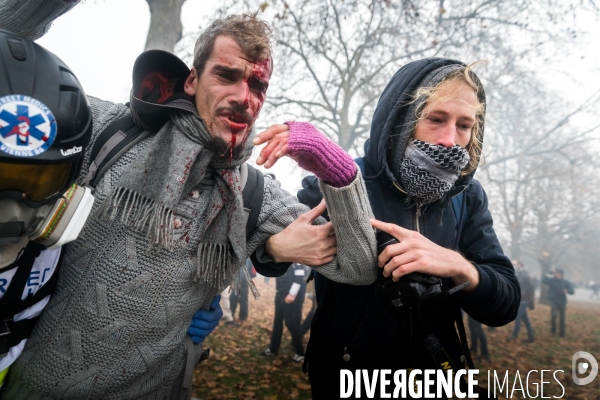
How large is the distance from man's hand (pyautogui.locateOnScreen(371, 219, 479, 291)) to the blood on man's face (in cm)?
73

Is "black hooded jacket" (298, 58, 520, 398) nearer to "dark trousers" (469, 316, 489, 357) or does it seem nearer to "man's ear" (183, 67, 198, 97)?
"man's ear" (183, 67, 198, 97)

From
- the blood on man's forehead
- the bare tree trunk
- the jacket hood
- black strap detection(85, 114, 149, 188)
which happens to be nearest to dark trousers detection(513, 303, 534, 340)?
the jacket hood

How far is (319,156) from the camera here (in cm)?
117

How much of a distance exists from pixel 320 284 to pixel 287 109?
979 centimetres

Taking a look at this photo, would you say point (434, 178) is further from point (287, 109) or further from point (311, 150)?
point (287, 109)

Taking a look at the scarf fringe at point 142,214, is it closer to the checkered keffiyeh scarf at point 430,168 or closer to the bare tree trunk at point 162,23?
the checkered keffiyeh scarf at point 430,168

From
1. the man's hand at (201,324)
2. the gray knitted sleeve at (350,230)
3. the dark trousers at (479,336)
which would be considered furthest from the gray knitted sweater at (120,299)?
the dark trousers at (479,336)

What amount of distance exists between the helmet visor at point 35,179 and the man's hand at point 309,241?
852 millimetres

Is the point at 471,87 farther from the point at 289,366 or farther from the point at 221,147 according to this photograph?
the point at 289,366

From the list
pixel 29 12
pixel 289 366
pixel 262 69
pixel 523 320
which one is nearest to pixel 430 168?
pixel 262 69

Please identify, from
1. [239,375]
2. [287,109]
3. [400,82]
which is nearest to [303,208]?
[400,82]

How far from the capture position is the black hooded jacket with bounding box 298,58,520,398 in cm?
145

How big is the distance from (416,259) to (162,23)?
15.4 ft

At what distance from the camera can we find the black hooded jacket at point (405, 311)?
4.75 feet
